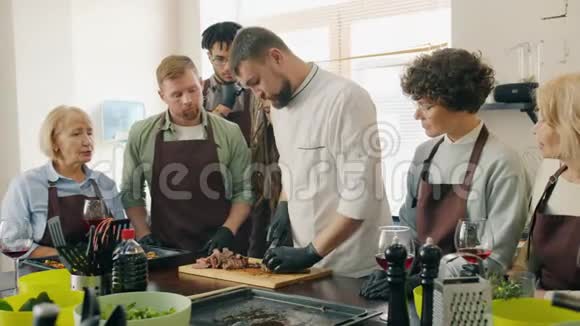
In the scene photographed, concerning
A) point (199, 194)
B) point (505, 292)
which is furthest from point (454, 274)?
point (199, 194)

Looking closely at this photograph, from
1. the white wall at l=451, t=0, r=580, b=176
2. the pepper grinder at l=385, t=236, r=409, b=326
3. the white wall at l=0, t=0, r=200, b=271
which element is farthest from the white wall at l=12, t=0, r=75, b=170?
the pepper grinder at l=385, t=236, r=409, b=326

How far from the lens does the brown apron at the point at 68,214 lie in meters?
2.53

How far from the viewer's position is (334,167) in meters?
2.28

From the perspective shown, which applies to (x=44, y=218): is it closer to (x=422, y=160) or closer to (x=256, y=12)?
(x=422, y=160)

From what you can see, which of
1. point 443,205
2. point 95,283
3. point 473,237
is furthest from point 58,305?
point 443,205

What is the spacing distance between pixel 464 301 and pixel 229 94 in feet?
7.88

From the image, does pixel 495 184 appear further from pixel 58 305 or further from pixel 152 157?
pixel 152 157

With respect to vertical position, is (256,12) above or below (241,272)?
above

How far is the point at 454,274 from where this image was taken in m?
1.29

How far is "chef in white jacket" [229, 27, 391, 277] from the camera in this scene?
2.14 m

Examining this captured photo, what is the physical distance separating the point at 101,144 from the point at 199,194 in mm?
1959

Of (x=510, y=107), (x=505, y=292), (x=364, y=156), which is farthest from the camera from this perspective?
(x=510, y=107)

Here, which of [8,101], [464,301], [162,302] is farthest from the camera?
[8,101]

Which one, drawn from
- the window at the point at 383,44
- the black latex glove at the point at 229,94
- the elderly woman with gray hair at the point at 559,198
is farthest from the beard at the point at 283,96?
the window at the point at 383,44
